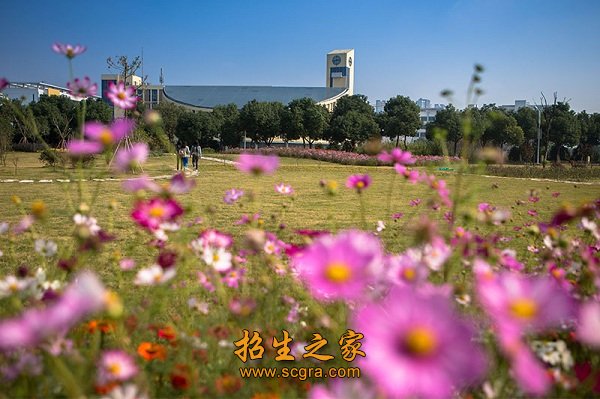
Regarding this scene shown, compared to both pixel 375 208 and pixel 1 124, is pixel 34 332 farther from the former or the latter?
pixel 1 124

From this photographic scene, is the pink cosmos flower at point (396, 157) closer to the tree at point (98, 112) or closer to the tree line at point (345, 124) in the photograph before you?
the tree line at point (345, 124)

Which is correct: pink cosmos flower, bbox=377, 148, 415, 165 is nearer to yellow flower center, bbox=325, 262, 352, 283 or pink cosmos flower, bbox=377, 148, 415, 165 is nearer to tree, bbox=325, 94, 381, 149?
yellow flower center, bbox=325, 262, 352, 283

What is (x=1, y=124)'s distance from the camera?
16188 mm

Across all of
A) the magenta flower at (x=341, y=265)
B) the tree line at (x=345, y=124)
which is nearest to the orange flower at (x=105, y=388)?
the magenta flower at (x=341, y=265)

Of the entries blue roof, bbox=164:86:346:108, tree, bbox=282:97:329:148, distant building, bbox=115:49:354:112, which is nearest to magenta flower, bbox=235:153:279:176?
tree, bbox=282:97:329:148

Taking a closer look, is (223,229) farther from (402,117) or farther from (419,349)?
(402,117)

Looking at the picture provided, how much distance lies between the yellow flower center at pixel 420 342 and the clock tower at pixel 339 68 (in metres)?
91.7

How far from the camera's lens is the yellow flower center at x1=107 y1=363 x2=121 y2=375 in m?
0.82

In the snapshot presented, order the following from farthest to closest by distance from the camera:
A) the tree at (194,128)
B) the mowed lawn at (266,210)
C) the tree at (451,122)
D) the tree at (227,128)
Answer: the tree at (227,128) < the tree at (194,128) < the tree at (451,122) < the mowed lawn at (266,210)

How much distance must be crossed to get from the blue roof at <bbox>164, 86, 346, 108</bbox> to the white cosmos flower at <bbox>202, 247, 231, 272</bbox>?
69896 millimetres

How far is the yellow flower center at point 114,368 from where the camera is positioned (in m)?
0.82

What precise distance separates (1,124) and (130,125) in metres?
18.0

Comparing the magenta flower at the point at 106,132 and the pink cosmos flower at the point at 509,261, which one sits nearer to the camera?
the magenta flower at the point at 106,132

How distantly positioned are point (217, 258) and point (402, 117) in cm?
3666
